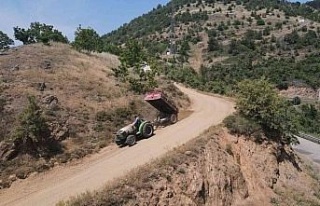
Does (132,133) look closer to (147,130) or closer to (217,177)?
(147,130)

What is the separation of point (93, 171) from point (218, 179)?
6.21m

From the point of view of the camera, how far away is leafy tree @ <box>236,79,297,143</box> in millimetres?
29859

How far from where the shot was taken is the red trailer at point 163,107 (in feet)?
99.5

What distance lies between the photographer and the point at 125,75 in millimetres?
41594

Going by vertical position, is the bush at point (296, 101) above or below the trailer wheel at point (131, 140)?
below

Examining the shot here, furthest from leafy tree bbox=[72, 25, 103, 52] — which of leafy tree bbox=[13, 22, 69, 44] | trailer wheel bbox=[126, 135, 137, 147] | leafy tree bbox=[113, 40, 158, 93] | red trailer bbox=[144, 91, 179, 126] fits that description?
trailer wheel bbox=[126, 135, 137, 147]

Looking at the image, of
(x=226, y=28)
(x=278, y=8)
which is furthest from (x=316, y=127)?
(x=278, y=8)

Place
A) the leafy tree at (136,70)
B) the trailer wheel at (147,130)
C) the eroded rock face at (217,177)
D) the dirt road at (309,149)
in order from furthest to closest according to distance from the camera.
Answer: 1. the dirt road at (309,149)
2. the leafy tree at (136,70)
3. the trailer wheel at (147,130)
4. the eroded rock face at (217,177)

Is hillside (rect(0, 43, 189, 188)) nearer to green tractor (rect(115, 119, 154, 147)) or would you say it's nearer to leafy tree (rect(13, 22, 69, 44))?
green tractor (rect(115, 119, 154, 147))

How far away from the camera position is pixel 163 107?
31875 mm

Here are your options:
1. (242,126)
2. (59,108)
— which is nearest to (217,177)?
(242,126)

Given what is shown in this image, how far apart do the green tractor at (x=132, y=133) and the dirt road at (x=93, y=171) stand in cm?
45

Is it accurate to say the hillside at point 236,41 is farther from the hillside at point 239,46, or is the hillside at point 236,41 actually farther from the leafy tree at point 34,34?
the leafy tree at point 34,34

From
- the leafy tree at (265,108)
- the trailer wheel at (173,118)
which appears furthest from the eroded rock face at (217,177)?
the trailer wheel at (173,118)
